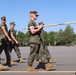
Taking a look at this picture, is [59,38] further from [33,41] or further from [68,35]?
[33,41]

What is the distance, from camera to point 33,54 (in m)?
9.70

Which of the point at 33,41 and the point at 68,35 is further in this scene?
the point at 68,35

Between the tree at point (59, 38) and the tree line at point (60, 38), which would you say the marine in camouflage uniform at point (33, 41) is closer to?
the tree line at point (60, 38)

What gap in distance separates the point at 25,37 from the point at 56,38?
10.7m

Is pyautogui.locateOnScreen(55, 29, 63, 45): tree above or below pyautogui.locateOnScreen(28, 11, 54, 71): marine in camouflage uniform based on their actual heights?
below

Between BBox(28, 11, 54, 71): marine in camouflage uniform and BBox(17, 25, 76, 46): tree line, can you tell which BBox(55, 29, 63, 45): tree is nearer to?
BBox(17, 25, 76, 46): tree line

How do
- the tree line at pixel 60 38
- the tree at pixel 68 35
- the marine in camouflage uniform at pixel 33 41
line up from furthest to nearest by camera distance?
the tree line at pixel 60 38 → the tree at pixel 68 35 → the marine in camouflage uniform at pixel 33 41

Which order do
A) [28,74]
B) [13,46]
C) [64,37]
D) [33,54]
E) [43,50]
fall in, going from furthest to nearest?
[64,37]
[13,46]
[43,50]
[33,54]
[28,74]

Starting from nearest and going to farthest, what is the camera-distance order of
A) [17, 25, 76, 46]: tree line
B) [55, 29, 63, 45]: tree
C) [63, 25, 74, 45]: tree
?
[63, 25, 74, 45]: tree
[17, 25, 76, 46]: tree line
[55, 29, 63, 45]: tree

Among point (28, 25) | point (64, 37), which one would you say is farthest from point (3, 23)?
point (64, 37)

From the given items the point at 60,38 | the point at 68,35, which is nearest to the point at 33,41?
the point at 68,35

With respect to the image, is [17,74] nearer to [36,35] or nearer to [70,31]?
[36,35]

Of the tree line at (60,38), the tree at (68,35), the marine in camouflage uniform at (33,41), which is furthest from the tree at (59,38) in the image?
the marine in camouflage uniform at (33,41)

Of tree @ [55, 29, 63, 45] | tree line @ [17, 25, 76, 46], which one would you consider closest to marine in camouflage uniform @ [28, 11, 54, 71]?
tree line @ [17, 25, 76, 46]
